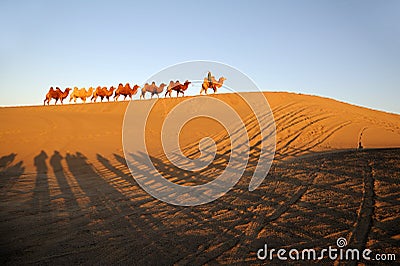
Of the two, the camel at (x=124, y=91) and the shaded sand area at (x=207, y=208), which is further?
the camel at (x=124, y=91)

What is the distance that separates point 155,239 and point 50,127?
53.3ft

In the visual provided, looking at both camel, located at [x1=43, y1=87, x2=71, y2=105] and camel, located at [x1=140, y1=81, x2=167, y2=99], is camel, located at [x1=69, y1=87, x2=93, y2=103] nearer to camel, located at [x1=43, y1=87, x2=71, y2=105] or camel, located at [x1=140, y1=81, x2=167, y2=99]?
camel, located at [x1=43, y1=87, x2=71, y2=105]

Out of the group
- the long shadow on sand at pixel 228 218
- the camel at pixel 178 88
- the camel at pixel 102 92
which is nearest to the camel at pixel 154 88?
the camel at pixel 178 88

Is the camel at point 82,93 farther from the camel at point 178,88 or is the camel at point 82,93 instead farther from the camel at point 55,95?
the camel at point 178,88

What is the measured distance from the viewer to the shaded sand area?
4.18 meters

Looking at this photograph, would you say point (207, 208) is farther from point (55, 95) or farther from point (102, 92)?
point (55, 95)

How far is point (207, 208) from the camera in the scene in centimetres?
610

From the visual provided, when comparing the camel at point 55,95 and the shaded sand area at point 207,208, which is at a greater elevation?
the camel at point 55,95

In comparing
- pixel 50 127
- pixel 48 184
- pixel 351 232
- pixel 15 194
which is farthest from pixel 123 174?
pixel 50 127

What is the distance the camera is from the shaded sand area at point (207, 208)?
4180mm

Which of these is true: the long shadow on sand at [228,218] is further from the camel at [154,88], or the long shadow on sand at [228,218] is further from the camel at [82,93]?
the camel at [82,93]

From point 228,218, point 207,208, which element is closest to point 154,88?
point 207,208

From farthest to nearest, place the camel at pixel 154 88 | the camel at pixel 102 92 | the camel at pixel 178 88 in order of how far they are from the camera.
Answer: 1. the camel at pixel 102 92
2. the camel at pixel 154 88
3. the camel at pixel 178 88

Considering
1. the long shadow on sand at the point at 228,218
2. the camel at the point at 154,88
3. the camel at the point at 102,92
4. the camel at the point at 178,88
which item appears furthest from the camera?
the camel at the point at 102,92
